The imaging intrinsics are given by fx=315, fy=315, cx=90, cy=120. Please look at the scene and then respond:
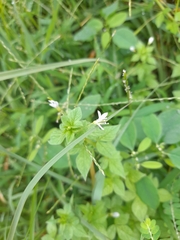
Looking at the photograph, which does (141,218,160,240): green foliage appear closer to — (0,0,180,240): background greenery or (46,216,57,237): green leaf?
(0,0,180,240): background greenery

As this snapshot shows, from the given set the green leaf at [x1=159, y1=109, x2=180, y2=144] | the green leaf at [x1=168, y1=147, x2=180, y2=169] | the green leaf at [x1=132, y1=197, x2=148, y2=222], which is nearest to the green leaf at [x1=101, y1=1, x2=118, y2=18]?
the green leaf at [x1=159, y1=109, x2=180, y2=144]

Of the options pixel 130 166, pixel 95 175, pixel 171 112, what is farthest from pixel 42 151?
pixel 171 112

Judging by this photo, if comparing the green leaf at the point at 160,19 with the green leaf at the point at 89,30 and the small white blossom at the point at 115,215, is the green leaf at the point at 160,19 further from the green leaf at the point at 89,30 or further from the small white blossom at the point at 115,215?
the small white blossom at the point at 115,215

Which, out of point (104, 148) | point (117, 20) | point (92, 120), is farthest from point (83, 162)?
point (117, 20)

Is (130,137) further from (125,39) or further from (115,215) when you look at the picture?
(125,39)

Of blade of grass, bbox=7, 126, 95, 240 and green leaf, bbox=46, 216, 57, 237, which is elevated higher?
blade of grass, bbox=7, 126, 95, 240

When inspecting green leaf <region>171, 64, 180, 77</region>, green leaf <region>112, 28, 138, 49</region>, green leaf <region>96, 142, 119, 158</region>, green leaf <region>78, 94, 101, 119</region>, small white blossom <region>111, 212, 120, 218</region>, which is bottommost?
small white blossom <region>111, 212, 120, 218</region>

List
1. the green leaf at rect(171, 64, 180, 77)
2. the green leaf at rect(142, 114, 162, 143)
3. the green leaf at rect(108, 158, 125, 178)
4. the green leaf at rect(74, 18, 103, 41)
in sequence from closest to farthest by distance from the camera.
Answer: the green leaf at rect(108, 158, 125, 178) → the green leaf at rect(142, 114, 162, 143) → the green leaf at rect(171, 64, 180, 77) → the green leaf at rect(74, 18, 103, 41)
